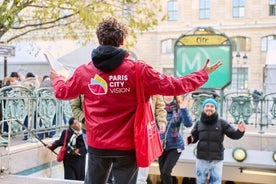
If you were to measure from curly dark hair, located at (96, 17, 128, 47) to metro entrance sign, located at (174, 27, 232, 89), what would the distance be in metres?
7.16

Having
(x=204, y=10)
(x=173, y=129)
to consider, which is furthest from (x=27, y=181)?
(x=204, y=10)

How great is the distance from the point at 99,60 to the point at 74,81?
305 millimetres

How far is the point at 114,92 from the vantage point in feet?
10.8

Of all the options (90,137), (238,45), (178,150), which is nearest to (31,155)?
(178,150)

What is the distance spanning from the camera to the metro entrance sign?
34.1ft

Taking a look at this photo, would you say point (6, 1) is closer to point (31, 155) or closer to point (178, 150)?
point (31, 155)

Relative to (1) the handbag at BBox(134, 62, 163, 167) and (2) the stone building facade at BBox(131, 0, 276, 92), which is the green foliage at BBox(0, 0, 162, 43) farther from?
(2) the stone building facade at BBox(131, 0, 276, 92)

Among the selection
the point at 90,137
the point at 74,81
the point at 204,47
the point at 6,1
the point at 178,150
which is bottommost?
the point at 178,150

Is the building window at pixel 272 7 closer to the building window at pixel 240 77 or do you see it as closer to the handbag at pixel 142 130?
the building window at pixel 240 77

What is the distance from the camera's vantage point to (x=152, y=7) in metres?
15.1

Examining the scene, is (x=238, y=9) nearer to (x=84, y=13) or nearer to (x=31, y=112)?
(x=84, y=13)

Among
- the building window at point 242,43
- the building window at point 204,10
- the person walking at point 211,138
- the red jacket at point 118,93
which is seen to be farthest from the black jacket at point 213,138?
the building window at point 204,10

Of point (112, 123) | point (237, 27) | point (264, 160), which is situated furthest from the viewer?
point (237, 27)

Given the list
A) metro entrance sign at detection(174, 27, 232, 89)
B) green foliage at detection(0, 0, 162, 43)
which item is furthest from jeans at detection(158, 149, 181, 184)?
green foliage at detection(0, 0, 162, 43)
